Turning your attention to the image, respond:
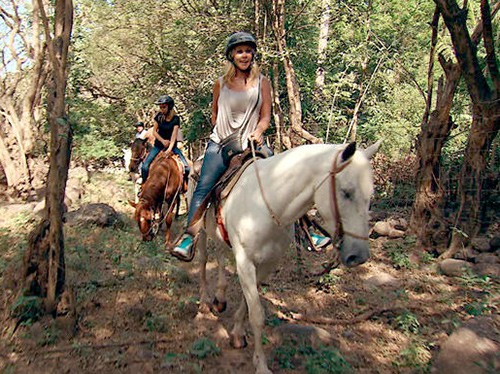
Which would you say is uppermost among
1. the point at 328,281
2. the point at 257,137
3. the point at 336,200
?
the point at 257,137

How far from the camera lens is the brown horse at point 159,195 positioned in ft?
21.8

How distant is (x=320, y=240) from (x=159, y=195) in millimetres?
3874

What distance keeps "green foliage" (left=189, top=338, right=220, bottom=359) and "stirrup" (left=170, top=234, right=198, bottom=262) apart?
2.92 ft

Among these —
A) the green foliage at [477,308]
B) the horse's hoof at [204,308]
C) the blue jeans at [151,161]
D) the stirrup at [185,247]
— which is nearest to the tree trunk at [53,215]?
the stirrup at [185,247]

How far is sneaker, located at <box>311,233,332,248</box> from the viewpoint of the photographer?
4.01 m

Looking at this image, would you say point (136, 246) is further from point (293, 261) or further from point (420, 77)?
point (420, 77)

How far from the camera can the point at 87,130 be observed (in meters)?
21.2

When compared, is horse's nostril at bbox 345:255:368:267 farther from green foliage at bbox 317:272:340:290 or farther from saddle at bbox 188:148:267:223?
green foliage at bbox 317:272:340:290

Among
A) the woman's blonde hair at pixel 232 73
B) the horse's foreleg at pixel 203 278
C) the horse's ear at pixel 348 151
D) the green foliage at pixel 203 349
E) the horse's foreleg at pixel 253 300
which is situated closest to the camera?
the horse's ear at pixel 348 151

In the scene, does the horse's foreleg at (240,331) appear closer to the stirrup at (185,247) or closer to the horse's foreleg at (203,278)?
the stirrup at (185,247)

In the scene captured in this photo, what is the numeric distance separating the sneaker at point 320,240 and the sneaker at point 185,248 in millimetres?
1321

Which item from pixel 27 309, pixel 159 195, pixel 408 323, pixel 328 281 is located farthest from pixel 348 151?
pixel 159 195

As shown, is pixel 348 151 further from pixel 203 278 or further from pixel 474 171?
pixel 474 171

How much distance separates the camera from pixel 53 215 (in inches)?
180
